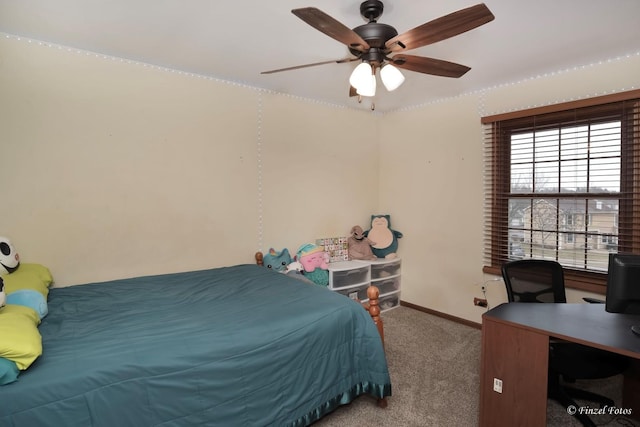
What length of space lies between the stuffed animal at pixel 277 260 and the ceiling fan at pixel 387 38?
71.5 inches

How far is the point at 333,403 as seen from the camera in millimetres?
1849

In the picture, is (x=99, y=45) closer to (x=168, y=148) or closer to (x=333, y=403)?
(x=168, y=148)

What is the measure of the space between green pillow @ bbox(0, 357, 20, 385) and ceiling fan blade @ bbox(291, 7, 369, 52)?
1.65 meters

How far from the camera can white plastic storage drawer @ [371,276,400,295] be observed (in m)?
3.77

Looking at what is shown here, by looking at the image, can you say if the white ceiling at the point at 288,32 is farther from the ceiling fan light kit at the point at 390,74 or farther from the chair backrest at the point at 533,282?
the chair backrest at the point at 533,282

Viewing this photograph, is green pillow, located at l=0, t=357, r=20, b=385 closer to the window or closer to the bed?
the bed

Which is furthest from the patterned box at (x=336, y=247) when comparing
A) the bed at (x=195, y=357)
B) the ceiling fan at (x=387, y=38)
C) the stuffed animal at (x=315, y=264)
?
the ceiling fan at (x=387, y=38)

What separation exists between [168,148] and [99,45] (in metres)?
0.81

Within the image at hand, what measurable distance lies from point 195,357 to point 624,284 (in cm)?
197

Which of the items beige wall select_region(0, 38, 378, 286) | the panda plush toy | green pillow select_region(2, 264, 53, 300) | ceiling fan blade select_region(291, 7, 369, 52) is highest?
ceiling fan blade select_region(291, 7, 369, 52)

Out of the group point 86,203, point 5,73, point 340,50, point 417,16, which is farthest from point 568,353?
point 5,73

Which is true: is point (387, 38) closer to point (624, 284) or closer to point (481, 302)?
point (624, 284)

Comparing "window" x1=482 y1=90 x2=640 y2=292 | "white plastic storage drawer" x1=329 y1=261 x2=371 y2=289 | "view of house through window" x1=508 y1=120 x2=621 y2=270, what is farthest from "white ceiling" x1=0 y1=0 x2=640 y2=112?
Answer: "white plastic storage drawer" x1=329 y1=261 x2=371 y2=289

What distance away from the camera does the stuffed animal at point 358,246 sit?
12.4ft
